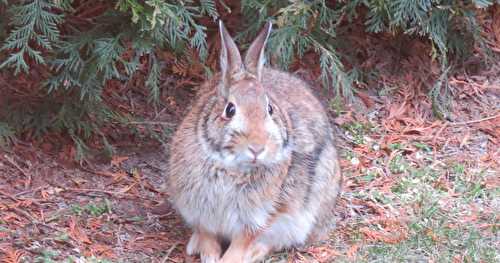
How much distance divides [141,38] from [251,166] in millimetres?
1232

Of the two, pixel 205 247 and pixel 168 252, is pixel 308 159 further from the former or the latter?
pixel 168 252

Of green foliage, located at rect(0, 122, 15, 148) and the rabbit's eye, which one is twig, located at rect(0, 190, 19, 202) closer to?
green foliage, located at rect(0, 122, 15, 148)

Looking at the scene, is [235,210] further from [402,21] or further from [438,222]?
[402,21]

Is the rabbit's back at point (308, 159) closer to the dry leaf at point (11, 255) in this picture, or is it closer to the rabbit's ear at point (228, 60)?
the rabbit's ear at point (228, 60)

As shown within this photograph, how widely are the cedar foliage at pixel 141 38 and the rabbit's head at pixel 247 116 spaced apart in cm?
71

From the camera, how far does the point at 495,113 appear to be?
6.29m

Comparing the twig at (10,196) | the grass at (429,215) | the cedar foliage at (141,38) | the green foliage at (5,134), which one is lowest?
the grass at (429,215)

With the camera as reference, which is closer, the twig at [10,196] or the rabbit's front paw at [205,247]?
the rabbit's front paw at [205,247]


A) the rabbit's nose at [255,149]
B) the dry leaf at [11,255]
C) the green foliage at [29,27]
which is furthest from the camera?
the green foliage at [29,27]

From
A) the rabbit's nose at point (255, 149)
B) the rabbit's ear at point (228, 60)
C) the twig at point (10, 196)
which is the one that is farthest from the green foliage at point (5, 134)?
the rabbit's nose at point (255, 149)

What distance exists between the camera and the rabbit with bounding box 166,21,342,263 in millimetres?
4066

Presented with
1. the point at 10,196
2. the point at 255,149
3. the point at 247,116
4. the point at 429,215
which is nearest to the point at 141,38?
the point at 10,196

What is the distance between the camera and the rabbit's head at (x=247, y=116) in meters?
3.97

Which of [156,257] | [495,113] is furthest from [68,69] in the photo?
[495,113]
